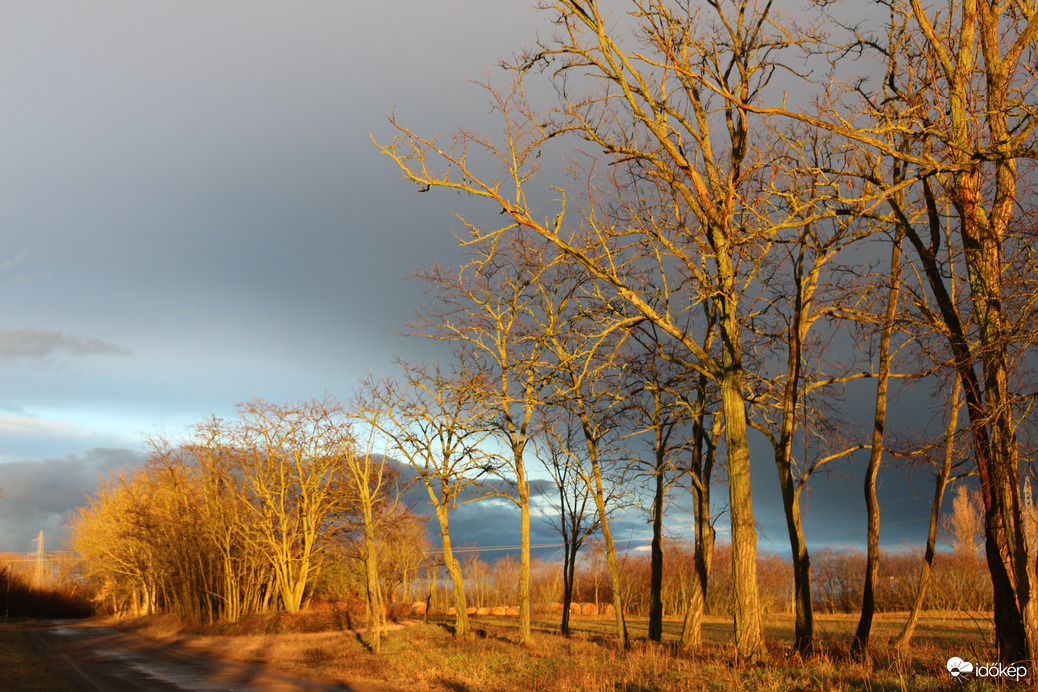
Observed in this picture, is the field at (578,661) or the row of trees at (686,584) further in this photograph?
the row of trees at (686,584)

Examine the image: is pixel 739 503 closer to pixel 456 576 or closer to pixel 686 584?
pixel 456 576

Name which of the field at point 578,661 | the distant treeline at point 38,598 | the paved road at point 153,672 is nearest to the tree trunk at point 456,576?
the field at point 578,661

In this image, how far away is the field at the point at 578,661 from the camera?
9141 mm

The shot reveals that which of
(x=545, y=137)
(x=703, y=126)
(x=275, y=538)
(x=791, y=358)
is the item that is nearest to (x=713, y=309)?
(x=791, y=358)

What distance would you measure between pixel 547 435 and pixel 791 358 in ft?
32.6

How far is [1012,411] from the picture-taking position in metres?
8.79

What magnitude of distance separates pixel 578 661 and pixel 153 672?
38.9 feet

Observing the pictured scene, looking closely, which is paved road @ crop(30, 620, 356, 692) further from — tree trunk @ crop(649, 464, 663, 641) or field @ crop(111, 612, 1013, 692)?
tree trunk @ crop(649, 464, 663, 641)

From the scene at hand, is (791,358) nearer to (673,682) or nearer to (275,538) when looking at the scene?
(673,682)

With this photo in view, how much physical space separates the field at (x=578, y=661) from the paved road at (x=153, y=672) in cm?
119

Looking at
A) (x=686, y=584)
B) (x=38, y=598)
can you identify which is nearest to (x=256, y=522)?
(x=686, y=584)

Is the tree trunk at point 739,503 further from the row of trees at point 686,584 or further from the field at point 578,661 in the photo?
the row of trees at point 686,584

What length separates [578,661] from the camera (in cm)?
1420

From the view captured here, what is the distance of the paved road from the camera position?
15.0m
